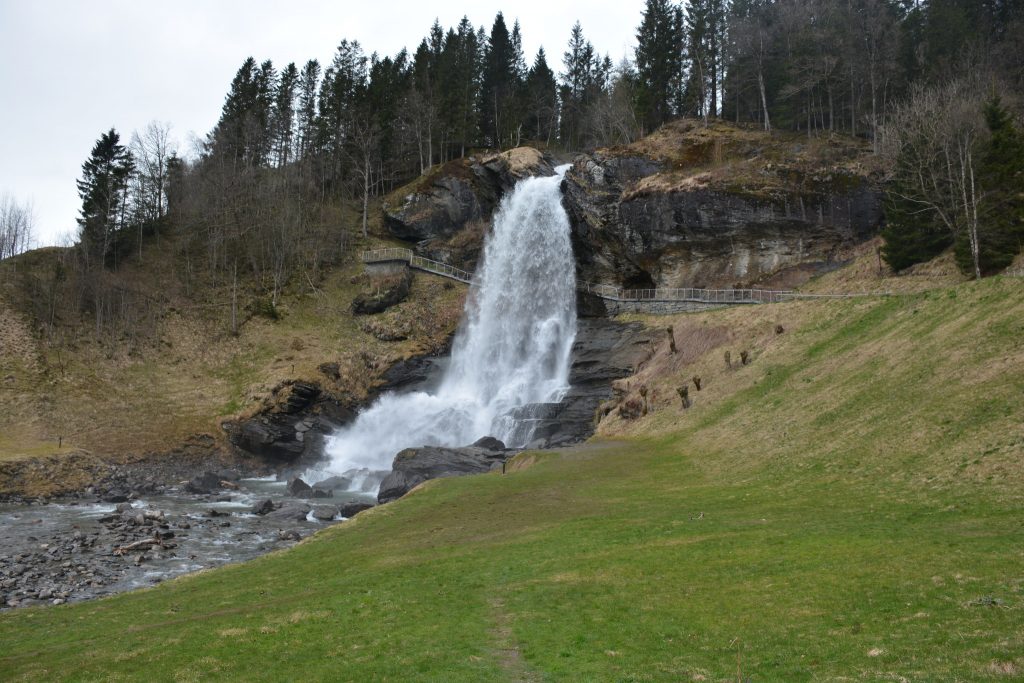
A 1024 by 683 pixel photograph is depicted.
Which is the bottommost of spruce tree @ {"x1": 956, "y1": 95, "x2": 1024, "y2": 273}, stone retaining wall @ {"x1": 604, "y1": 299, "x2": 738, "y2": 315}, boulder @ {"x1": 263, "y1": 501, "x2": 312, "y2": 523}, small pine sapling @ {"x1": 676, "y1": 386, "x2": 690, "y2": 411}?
boulder @ {"x1": 263, "y1": 501, "x2": 312, "y2": 523}

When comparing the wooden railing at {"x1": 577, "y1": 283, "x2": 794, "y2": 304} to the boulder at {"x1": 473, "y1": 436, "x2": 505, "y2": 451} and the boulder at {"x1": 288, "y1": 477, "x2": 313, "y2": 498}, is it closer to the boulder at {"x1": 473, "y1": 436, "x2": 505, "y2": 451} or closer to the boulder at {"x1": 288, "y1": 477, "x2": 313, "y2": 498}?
the boulder at {"x1": 473, "y1": 436, "x2": 505, "y2": 451}

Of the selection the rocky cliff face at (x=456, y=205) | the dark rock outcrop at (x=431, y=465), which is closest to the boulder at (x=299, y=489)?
the dark rock outcrop at (x=431, y=465)

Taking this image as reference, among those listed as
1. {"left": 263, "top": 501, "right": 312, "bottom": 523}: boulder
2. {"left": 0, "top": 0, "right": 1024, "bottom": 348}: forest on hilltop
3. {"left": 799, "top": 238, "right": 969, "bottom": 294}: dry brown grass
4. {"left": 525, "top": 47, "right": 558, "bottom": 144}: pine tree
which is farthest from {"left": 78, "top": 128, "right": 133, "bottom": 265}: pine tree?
{"left": 799, "top": 238, "right": 969, "bottom": 294}: dry brown grass

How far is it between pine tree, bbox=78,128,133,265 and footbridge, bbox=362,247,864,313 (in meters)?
24.2

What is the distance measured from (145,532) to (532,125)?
82429 millimetres

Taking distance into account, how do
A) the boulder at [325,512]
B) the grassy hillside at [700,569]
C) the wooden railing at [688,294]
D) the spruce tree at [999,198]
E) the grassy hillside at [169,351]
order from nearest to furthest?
1. the grassy hillside at [700,569]
2. the boulder at [325,512]
3. the spruce tree at [999,198]
4. the grassy hillside at [169,351]
5. the wooden railing at [688,294]

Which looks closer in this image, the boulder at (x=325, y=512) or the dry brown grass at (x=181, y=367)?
the boulder at (x=325, y=512)

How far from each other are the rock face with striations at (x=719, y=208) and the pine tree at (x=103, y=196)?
4395cm

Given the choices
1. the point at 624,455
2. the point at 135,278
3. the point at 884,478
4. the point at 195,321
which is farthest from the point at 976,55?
the point at 135,278

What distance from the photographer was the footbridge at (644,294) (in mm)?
51869

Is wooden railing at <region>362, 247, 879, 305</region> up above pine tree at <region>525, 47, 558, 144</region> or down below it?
below

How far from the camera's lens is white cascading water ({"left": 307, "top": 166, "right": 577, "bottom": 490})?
52.9 metres

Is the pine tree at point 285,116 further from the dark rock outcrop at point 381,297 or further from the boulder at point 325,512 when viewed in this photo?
the boulder at point 325,512

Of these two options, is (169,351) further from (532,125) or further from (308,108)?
(532,125)
